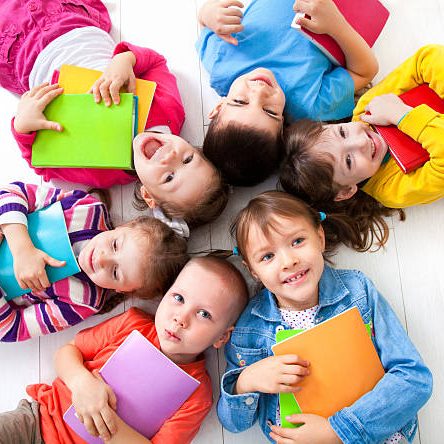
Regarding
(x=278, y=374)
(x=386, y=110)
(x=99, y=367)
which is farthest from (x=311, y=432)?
(x=386, y=110)

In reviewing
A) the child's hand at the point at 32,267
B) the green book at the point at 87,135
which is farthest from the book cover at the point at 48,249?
the green book at the point at 87,135

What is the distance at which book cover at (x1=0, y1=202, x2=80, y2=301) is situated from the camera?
1.09 meters

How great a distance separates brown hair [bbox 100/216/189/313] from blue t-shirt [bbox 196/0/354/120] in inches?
16.0

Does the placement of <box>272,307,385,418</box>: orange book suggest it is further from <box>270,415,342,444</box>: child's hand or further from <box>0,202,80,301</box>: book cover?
<box>0,202,80,301</box>: book cover

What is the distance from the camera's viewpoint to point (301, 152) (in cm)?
108

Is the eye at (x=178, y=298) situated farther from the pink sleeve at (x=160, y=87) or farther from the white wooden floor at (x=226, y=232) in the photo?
the pink sleeve at (x=160, y=87)

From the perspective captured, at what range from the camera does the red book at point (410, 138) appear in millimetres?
1063

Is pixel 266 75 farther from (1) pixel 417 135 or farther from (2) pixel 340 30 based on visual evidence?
(1) pixel 417 135

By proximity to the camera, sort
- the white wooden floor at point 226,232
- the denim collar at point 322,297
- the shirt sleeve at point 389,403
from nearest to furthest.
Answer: the shirt sleeve at point 389,403 → the denim collar at point 322,297 → the white wooden floor at point 226,232

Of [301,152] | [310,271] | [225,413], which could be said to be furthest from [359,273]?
[225,413]

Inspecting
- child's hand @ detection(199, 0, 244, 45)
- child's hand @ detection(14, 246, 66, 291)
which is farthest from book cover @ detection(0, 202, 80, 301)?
child's hand @ detection(199, 0, 244, 45)

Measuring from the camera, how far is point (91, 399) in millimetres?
999

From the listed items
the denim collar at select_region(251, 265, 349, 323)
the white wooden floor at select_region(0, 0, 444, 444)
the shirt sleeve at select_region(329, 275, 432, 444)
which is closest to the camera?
the shirt sleeve at select_region(329, 275, 432, 444)

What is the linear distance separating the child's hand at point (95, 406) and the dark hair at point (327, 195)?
1.98ft
